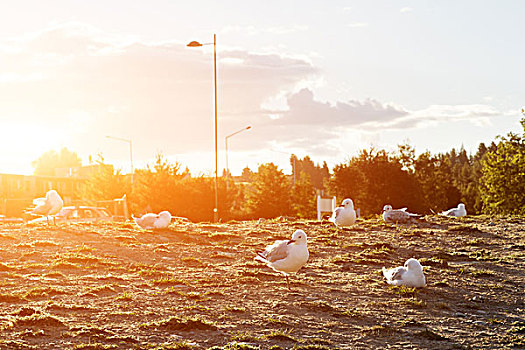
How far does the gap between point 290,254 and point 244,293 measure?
4.55ft

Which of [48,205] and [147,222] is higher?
[48,205]

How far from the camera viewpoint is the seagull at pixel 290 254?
1317 centimetres

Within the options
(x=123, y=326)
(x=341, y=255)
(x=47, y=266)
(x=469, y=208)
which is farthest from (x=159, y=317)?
(x=469, y=208)

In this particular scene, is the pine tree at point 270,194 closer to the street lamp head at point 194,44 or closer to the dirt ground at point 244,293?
the street lamp head at point 194,44

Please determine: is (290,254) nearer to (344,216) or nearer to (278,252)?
(278,252)

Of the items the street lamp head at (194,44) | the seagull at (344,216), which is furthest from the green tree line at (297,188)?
the seagull at (344,216)

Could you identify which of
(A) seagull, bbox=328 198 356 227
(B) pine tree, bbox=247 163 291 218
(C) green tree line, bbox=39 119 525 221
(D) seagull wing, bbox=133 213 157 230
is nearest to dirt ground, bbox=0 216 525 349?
(D) seagull wing, bbox=133 213 157 230

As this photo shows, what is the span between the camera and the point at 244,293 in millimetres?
12500

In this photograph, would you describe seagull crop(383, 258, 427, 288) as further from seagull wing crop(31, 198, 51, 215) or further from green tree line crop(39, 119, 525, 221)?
green tree line crop(39, 119, 525, 221)

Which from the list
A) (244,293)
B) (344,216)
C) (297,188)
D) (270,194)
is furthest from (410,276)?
(297,188)

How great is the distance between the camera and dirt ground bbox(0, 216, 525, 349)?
9.47m

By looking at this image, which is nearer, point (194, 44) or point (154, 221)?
point (154, 221)

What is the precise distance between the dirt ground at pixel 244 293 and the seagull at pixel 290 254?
479 mm

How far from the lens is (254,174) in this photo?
7175cm
